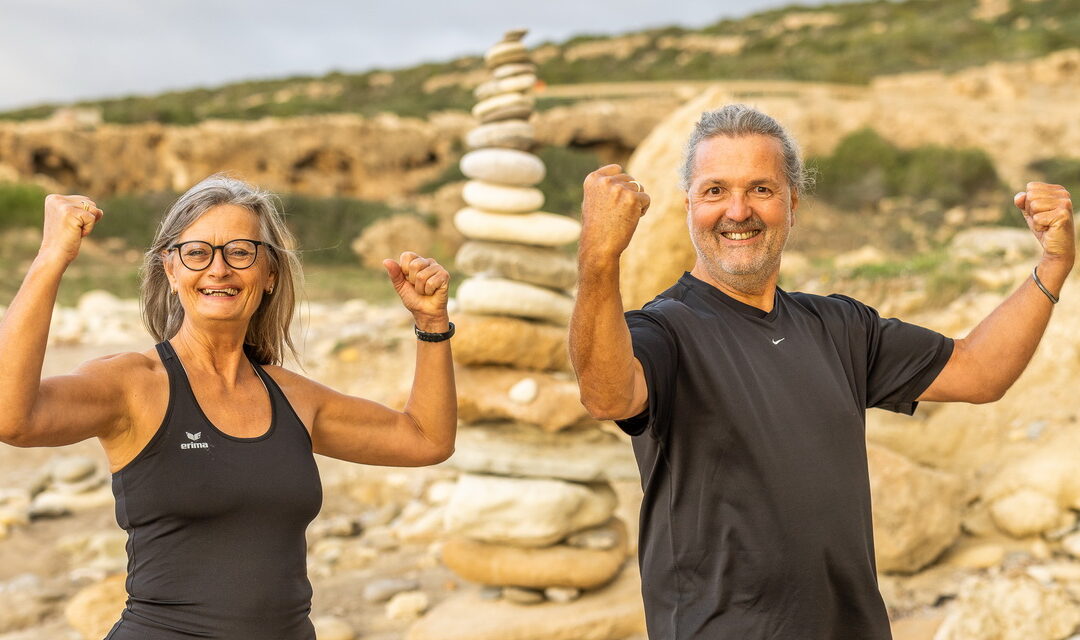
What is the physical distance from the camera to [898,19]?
3694cm

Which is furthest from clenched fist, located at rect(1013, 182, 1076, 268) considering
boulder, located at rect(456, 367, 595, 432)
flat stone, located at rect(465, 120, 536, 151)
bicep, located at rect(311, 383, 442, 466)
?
flat stone, located at rect(465, 120, 536, 151)

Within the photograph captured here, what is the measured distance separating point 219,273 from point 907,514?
10.9 ft

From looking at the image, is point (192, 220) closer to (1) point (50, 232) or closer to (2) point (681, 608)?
(1) point (50, 232)

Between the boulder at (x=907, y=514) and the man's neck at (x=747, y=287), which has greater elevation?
the man's neck at (x=747, y=287)

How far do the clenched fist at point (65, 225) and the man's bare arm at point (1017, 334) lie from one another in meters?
1.81

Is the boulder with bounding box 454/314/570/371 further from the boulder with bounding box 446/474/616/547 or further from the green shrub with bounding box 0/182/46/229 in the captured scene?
the green shrub with bounding box 0/182/46/229

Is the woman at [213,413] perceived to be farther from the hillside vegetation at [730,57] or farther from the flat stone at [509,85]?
the hillside vegetation at [730,57]

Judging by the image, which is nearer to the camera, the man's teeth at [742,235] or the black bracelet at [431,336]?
the man's teeth at [742,235]

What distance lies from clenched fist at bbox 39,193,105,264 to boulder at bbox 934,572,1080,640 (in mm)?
3157

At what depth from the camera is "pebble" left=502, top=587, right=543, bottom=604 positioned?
4430mm

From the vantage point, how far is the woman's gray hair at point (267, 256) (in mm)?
2121

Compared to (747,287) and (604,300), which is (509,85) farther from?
(604,300)

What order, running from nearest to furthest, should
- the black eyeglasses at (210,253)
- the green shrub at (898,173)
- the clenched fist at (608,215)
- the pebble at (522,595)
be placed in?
the clenched fist at (608,215) → the black eyeglasses at (210,253) → the pebble at (522,595) → the green shrub at (898,173)

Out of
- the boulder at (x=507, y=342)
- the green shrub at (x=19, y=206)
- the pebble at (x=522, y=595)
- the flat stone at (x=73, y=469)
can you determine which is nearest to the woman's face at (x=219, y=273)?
the boulder at (x=507, y=342)
